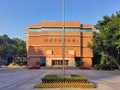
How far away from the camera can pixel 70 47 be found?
318ft

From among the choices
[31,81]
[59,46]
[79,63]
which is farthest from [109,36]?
[59,46]

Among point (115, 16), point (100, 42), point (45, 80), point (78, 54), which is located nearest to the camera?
point (45, 80)

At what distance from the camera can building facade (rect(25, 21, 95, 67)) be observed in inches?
3794

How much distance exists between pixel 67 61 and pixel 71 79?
73.3 m

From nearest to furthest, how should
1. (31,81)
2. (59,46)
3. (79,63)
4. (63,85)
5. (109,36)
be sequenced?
(63,85) < (31,81) < (109,36) < (79,63) < (59,46)

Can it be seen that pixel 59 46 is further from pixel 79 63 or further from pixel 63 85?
pixel 63 85

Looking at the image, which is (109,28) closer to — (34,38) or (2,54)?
(34,38)

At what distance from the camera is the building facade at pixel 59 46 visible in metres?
96.4

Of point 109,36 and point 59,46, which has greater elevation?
point 59,46

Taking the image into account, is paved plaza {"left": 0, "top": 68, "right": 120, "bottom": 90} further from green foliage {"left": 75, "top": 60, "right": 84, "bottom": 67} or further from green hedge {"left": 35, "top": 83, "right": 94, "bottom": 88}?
green foliage {"left": 75, "top": 60, "right": 84, "bottom": 67}

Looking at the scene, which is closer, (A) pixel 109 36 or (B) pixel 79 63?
(A) pixel 109 36

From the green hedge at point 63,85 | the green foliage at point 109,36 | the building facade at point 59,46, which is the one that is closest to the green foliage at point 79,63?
the building facade at point 59,46

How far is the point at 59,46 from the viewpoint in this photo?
3809 inches

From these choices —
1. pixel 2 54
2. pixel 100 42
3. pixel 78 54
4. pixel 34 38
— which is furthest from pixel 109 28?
pixel 2 54
